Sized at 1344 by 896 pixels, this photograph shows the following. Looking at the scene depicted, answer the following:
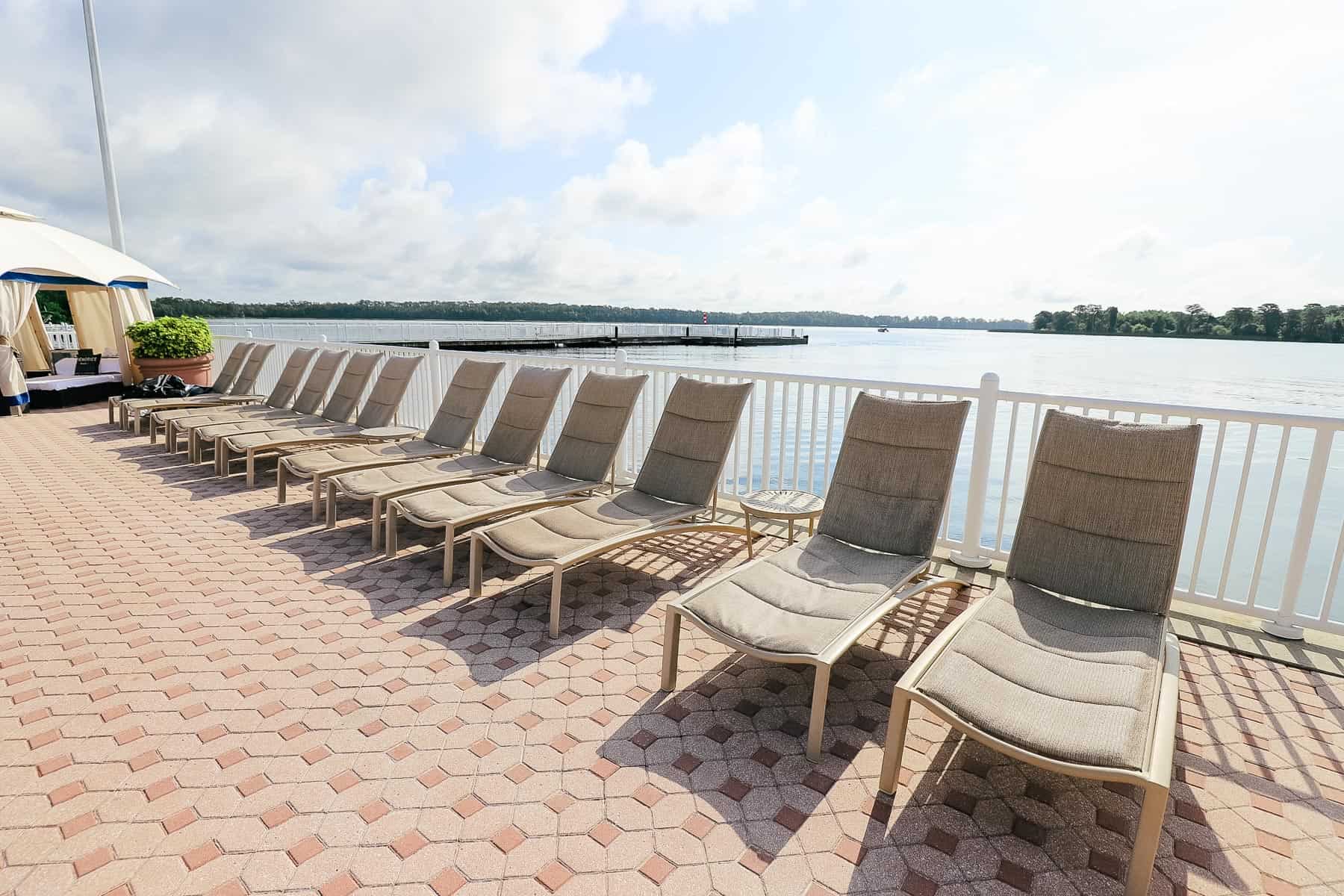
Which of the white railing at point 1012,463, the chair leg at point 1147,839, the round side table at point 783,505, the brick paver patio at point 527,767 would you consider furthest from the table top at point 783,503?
the chair leg at point 1147,839

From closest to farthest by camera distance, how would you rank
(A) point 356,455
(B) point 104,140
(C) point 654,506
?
(C) point 654,506, (A) point 356,455, (B) point 104,140

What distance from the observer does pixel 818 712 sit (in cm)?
232

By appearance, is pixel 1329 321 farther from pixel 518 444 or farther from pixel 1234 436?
pixel 518 444

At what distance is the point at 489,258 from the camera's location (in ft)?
91.1

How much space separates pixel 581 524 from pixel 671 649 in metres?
1.28

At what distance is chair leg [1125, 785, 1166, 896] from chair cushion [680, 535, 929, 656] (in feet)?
3.28

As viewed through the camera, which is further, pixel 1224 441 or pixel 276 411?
pixel 276 411

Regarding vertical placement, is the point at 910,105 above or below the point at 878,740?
above

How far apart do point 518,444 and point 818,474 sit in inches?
364

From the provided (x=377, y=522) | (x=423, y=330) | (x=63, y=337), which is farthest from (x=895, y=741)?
(x=423, y=330)

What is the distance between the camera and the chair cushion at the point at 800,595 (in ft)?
8.29

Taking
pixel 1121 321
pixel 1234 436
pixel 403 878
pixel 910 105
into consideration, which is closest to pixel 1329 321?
pixel 1234 436

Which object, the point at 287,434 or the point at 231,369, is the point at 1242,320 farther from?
the point at 231,369

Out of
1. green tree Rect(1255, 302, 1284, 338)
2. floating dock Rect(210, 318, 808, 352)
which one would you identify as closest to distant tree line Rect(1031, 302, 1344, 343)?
green tree Rect(1255, 302, 1284, 338)
